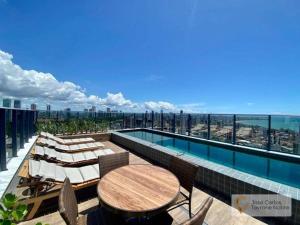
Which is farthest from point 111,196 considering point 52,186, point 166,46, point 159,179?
point 166,46

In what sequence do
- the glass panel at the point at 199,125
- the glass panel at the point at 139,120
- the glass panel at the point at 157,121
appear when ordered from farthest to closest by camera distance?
the glass panel at the point at 139,120
the glass panel at the point at 157,121
the glass panel at the point at 199,125

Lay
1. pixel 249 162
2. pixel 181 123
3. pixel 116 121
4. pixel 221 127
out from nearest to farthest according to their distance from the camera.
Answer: pixel 249 162 → pixel 221 127 → pixel 181 123 → pixel 116 121

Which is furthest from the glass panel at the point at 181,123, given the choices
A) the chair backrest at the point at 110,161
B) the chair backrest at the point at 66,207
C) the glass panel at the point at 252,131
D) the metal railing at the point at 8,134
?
the chair backrest at the point at 66,207

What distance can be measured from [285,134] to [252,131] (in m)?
1.03

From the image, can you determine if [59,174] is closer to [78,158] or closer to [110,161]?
[110,161]

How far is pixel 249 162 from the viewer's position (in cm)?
600

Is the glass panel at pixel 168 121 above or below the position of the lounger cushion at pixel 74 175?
above

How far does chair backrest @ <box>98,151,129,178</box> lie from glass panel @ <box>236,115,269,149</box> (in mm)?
Result: 5688

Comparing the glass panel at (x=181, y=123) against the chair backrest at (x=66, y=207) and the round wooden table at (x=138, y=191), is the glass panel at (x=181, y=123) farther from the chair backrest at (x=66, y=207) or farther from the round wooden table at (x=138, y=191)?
the chair backrest at (x=66, y=207)

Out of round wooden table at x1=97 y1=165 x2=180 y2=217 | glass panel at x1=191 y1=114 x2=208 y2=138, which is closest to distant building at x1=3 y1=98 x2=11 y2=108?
round wooden table at x1=97 y1=165 x2=180 y2=217

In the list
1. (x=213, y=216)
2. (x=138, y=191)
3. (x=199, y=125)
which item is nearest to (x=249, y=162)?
(x=199, y=125)

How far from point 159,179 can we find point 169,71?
545 inches

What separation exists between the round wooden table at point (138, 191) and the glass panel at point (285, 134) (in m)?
5.59

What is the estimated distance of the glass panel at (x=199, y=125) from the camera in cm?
841
